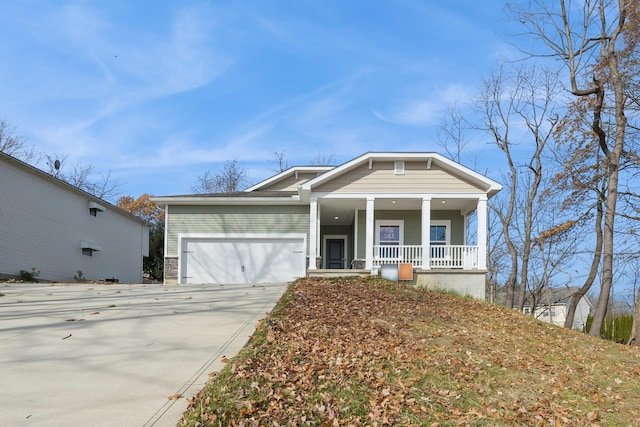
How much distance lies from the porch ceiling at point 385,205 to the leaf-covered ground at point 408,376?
23.0 ft

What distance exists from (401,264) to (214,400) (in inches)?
438

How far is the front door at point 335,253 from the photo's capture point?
738 inches

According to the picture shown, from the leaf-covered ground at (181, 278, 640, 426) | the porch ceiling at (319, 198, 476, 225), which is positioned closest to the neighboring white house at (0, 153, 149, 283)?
the porch ceiling at (319, 198, 476, 225)

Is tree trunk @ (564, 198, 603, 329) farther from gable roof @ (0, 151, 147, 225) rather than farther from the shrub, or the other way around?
gable roof @ (0, 151, 147, 225)

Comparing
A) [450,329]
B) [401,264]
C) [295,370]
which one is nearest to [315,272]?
[401,264]

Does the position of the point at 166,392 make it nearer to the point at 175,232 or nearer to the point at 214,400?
the point at 214,400

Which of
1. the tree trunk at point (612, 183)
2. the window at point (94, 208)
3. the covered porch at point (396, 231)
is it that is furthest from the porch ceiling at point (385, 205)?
the window at point (94, 208)

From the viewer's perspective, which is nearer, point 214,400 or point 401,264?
point 214,400

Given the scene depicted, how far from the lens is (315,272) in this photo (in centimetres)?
1544

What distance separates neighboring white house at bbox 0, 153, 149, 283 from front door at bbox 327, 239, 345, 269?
9.46 metres

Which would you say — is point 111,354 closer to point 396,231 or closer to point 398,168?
point 398,168

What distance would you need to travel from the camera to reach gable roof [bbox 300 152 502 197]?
15.4 metres

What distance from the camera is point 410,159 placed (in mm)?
15711

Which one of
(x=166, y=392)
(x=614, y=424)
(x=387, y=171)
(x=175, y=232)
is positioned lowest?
(x=614, y=424)
